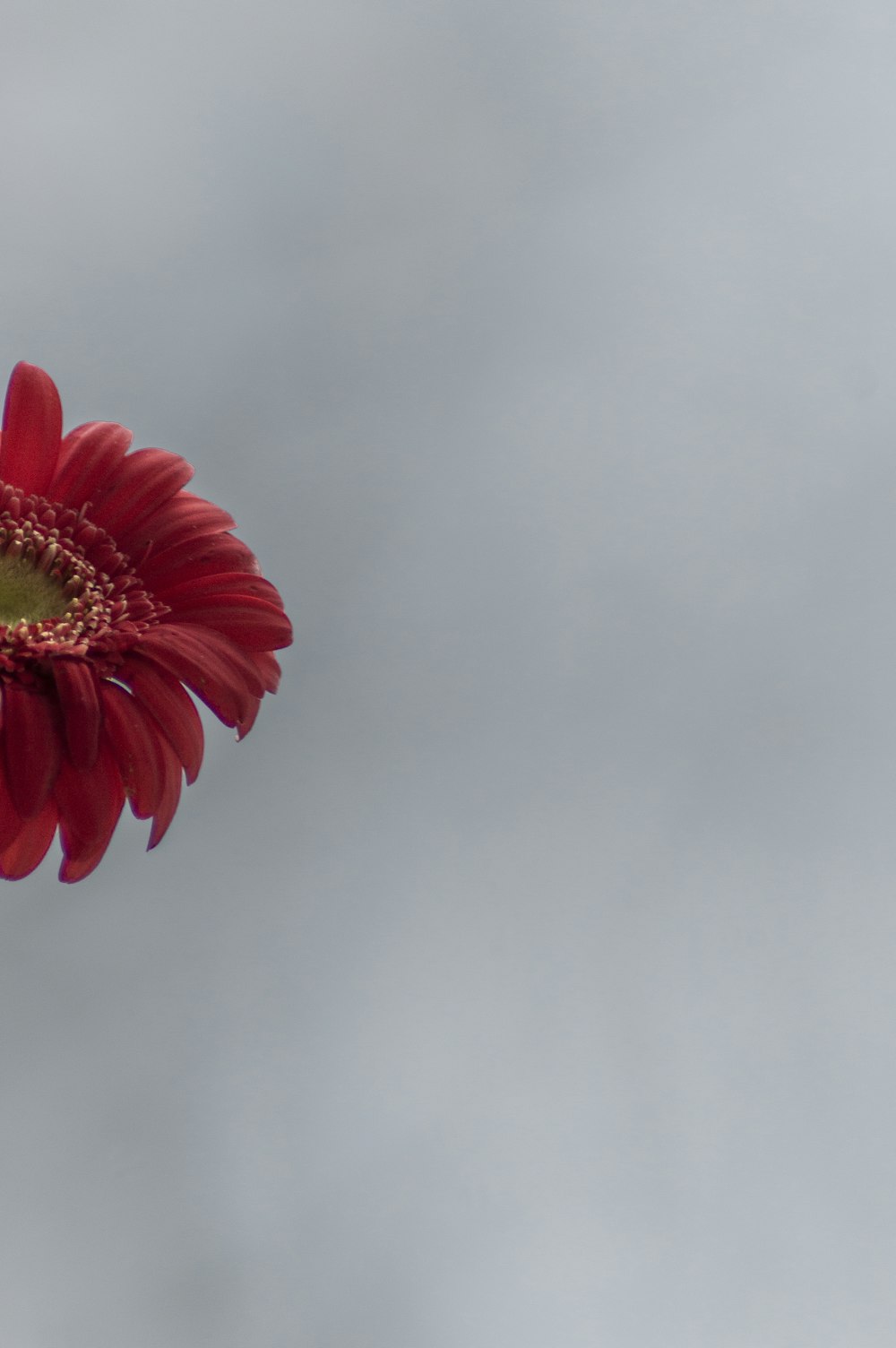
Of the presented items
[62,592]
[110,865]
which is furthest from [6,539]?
[110,865]

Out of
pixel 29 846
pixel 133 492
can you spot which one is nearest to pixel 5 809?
pixel 29 846

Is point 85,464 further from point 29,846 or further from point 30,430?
point 29,846

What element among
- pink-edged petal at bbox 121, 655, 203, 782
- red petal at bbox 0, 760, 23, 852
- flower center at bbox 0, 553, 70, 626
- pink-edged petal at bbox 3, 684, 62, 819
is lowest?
red petal at bbox 0, 760, 23, 852

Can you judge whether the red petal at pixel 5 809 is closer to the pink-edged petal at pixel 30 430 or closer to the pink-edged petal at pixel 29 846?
the pink-edged petal at pixel 29 846

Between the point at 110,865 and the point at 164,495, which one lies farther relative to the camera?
the point at 110,865

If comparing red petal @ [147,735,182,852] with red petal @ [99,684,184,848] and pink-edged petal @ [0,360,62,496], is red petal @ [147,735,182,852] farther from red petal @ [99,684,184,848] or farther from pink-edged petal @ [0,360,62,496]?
pink-edged petal @ [0,360,62,496]

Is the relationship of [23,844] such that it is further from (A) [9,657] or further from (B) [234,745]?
(B) [234,745]

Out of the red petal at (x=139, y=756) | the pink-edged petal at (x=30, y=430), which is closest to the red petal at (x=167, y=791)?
the red petal at (x=139, y=756)

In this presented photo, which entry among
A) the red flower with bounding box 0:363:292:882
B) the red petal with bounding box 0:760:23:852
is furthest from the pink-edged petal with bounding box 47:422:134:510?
the red petal with bounding box 0:760:23:852
